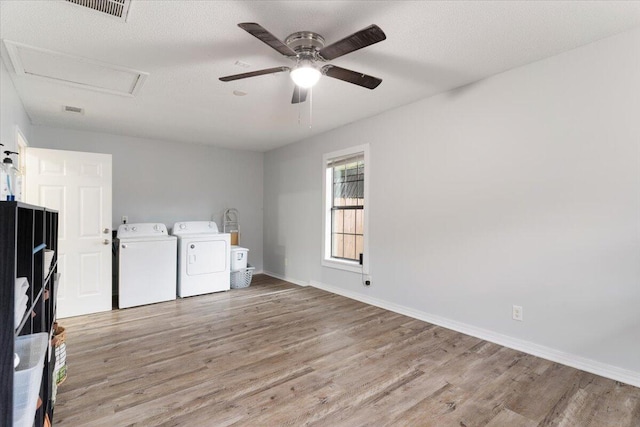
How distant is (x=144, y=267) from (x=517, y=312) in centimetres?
421

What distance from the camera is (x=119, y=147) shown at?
4.95m

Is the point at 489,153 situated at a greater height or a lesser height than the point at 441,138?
lesser

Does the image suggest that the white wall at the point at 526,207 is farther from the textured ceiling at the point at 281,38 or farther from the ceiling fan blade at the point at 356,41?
the ceiling fan blade at the point at 356,41

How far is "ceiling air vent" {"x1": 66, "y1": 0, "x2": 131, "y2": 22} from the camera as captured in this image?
1.90 meters

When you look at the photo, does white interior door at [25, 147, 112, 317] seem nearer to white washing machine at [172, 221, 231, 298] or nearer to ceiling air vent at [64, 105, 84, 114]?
ceiling air vent at [64, 105, 84, 114]

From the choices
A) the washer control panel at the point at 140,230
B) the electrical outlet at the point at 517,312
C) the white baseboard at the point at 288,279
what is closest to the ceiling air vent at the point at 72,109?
the washer control panel at the point at 140,230

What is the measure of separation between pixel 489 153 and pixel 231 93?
2570 millimetres

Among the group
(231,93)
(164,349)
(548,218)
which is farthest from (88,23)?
(548,218)

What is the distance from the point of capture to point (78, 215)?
382cm

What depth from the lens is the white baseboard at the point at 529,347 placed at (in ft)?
7.46

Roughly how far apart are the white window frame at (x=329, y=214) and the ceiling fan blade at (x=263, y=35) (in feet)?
7.56

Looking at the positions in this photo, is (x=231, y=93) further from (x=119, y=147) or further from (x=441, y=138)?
(x=119, y=147)

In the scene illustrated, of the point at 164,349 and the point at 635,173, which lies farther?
the point at 164,349

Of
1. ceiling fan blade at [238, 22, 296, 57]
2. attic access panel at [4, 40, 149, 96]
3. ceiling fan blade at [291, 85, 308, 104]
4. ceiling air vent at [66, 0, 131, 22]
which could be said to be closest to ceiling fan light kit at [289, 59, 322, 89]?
ceiling fan blade at [238, 22, 296, 57]
